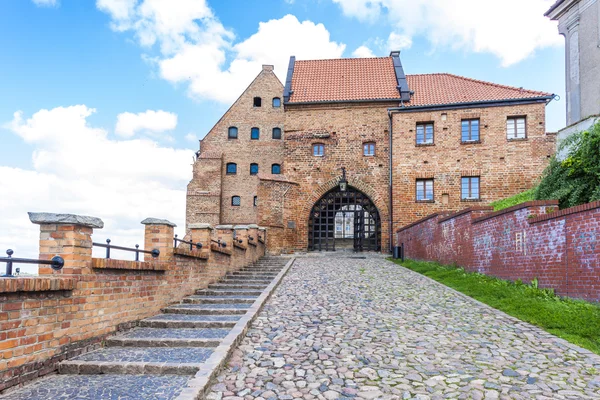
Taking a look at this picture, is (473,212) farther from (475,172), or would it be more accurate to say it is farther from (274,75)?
(274,75)

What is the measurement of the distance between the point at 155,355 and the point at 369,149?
63.2 ft

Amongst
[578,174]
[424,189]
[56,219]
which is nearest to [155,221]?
[56,219]

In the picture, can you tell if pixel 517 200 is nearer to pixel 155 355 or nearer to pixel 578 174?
pixel 578 174

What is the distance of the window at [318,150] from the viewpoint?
79.0 feet

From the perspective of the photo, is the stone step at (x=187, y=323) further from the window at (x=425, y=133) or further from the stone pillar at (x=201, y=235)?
the window at (x=425, y=133)

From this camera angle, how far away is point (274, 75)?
34.1 m

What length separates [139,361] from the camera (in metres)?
5.72

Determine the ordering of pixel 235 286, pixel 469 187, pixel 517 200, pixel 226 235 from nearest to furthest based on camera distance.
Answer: pixel 235 286 < pixel 226 235 < pixel 517 200 < pixel 469 187

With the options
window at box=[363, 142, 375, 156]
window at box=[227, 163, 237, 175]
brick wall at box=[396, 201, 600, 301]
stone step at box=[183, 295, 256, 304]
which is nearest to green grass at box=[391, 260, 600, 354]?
brick wall at box=[396, 201, 600, 301]

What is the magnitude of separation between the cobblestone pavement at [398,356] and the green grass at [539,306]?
304 millimetres

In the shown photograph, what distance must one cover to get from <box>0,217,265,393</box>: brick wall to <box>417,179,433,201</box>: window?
645 inches

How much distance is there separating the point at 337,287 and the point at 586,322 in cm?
558

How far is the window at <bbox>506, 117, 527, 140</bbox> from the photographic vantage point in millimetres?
22094

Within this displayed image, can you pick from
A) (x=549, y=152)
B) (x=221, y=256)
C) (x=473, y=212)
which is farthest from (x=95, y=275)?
(x=549, y=152)
